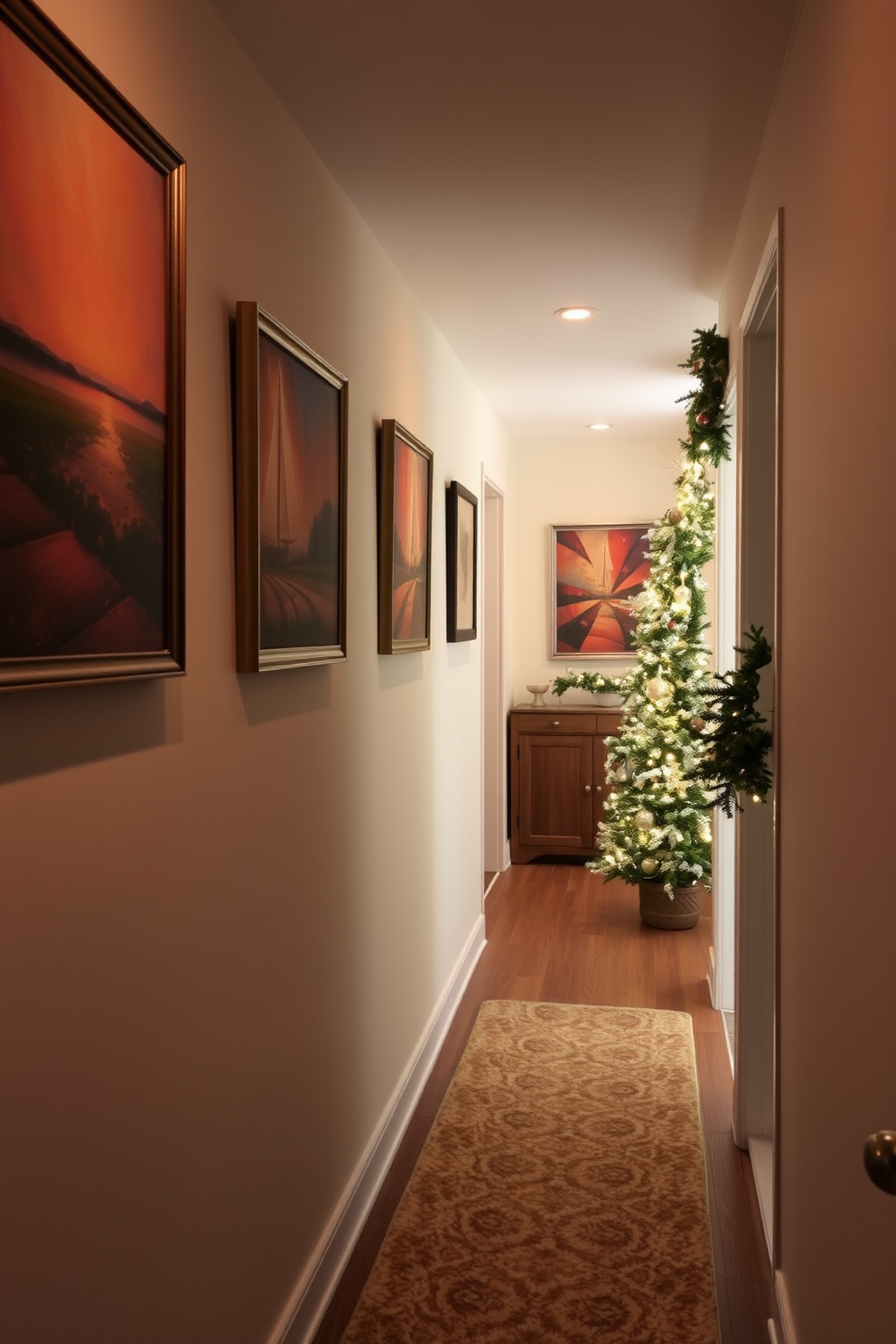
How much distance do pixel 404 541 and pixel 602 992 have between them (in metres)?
2.23

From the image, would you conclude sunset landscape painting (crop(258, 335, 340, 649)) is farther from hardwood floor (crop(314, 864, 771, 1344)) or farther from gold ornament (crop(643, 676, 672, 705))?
gold ornament (crop(643, 676, 672, 705))

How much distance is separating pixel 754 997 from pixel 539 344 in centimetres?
260

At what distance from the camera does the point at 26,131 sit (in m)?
1.27

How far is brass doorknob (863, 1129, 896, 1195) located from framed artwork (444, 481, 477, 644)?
10.9ft

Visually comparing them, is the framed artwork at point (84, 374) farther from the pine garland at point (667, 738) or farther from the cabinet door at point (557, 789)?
the cabinet door at point (557, 789)

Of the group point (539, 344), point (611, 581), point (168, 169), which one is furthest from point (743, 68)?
point (611, 581)

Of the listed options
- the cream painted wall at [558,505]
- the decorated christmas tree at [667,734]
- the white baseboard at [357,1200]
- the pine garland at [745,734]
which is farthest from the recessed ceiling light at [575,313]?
the cream painted wall at [558,505]

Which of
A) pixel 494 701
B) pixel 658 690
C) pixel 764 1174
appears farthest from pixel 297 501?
pixel 494 701

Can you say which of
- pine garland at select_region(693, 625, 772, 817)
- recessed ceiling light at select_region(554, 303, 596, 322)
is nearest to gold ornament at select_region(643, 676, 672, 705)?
recessed ceiling light at select_region(554, 303, 596, 322)

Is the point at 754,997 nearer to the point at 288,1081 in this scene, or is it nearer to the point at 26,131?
the point at 288,1081

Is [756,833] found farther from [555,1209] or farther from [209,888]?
[209,888]

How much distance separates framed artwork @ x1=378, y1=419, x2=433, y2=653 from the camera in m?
3.16

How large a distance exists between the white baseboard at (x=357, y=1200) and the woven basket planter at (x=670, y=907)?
1.55 metres

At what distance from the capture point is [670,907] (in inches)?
214
